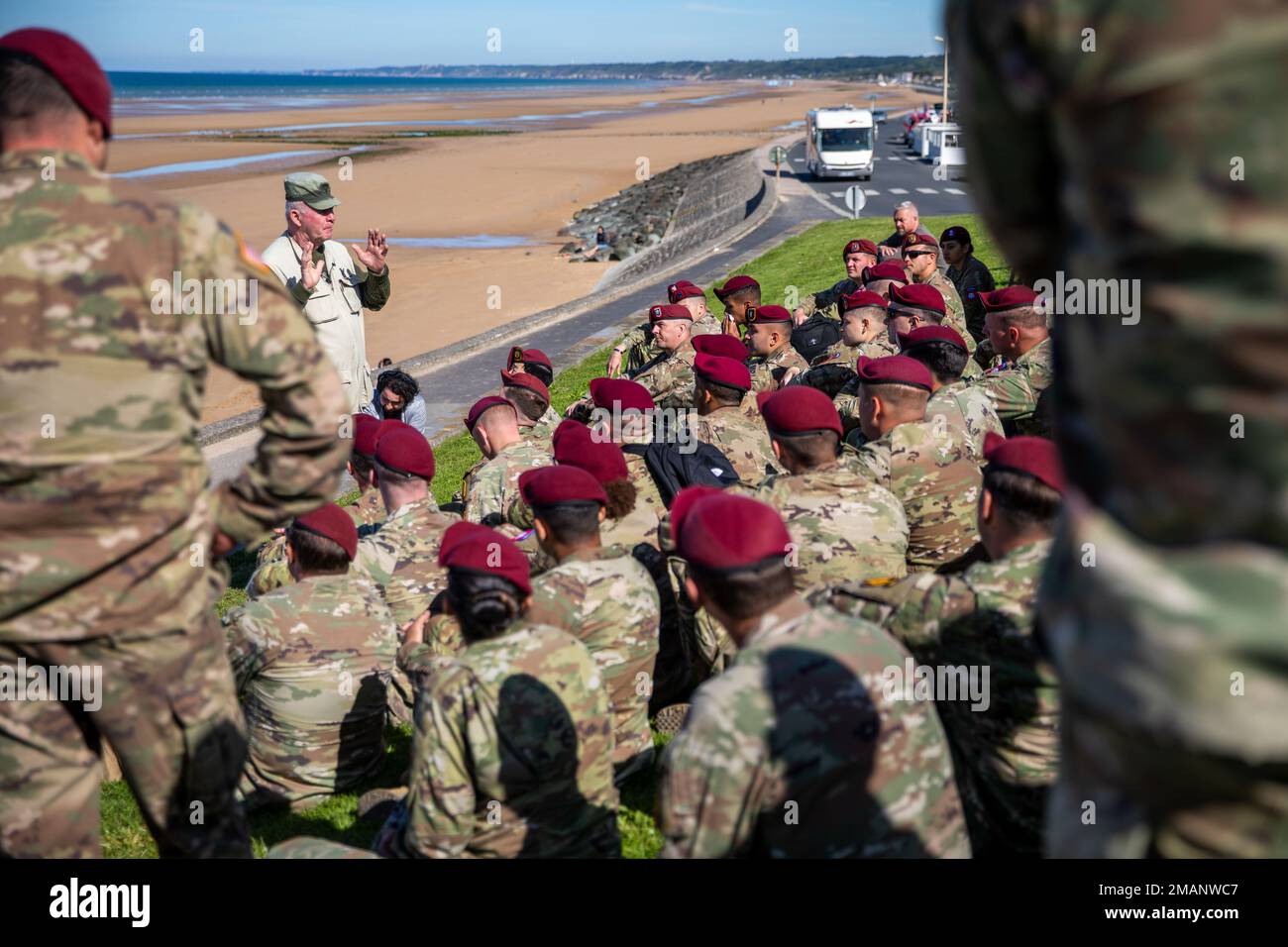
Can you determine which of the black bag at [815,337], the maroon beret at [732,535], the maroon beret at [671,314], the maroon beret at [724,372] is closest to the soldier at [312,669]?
the maroon beret at [732,535]

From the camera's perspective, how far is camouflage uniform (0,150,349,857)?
2.70m

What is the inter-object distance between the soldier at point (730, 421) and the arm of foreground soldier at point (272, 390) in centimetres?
422

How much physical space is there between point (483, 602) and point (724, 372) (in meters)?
3.85

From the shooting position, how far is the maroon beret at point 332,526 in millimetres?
5094

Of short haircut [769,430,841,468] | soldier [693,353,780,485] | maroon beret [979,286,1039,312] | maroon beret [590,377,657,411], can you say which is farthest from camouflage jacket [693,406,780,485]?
maroon beret [979,286,1039,312]

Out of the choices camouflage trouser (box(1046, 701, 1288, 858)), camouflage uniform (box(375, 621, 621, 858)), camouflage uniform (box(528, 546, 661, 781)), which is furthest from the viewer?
camouflage uniform (box(528, 546, 661, 781))

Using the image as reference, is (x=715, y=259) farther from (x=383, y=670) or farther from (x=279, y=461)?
(x=279, y=461)

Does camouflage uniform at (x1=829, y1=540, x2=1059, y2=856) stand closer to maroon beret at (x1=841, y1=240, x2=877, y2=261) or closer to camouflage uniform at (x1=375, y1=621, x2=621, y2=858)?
camouflage uniform at (x1=375, y1=621, x2=621, y2=858)

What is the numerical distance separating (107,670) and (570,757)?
1.60m

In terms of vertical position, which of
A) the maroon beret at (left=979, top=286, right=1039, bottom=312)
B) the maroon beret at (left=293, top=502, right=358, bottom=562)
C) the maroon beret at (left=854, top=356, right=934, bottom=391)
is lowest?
the maroon beret at (left=293, top=502, right=358, bottom=562)

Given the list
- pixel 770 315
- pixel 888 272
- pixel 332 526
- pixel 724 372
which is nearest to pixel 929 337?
pixel 724 372

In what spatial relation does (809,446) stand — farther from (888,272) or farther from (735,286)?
(735,286)

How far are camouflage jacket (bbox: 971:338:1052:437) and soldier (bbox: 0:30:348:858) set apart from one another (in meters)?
5.21

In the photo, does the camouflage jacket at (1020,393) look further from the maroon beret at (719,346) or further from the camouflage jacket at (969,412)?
the maroon beret at (719,346)
